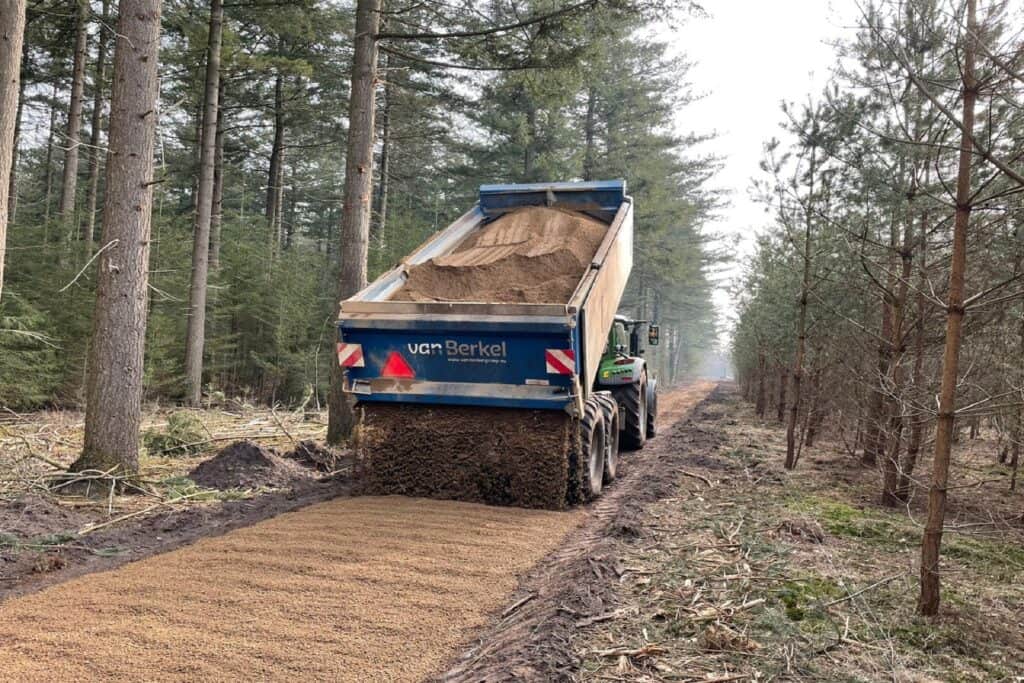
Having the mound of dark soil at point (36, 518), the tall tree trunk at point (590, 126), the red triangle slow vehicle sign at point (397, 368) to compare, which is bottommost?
the mound of dark soil at point (36, 518)

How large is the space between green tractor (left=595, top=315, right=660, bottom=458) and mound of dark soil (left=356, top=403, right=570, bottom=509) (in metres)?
2.17

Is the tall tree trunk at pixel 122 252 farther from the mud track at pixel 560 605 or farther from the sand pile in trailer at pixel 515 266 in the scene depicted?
the mud track at pixel 560 605

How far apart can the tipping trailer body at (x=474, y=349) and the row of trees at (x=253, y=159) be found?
2.18 meters

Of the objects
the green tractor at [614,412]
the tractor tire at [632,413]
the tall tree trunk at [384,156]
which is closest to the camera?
the green tractor at [614,412]

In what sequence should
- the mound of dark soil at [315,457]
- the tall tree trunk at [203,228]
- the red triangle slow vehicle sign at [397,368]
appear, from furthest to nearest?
the tall tree trunk at [203,228] → the mound of dark soil at [315,457] → the red triangle slow vehicle sign at [397,368]

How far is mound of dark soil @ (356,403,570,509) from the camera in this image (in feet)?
20.2

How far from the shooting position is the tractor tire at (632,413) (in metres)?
9.80

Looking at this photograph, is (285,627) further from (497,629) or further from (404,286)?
(404,286)

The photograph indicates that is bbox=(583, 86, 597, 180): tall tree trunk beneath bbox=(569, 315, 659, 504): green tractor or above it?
above

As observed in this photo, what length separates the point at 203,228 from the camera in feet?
45.2

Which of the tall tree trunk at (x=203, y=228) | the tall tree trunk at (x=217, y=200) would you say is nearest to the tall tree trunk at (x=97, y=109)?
the tall tree trunk at (x=203, y=228)

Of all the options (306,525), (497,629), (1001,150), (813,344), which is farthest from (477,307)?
(813,344)

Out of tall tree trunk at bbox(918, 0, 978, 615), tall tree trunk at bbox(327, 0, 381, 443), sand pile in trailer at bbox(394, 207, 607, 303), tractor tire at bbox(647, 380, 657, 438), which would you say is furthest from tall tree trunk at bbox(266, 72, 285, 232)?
tall tree trunk at bbox(918, 0, 978, 615)

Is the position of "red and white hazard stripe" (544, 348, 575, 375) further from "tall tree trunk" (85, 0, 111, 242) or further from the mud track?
"tall tree trunk" (85, 0, 111, 242)
